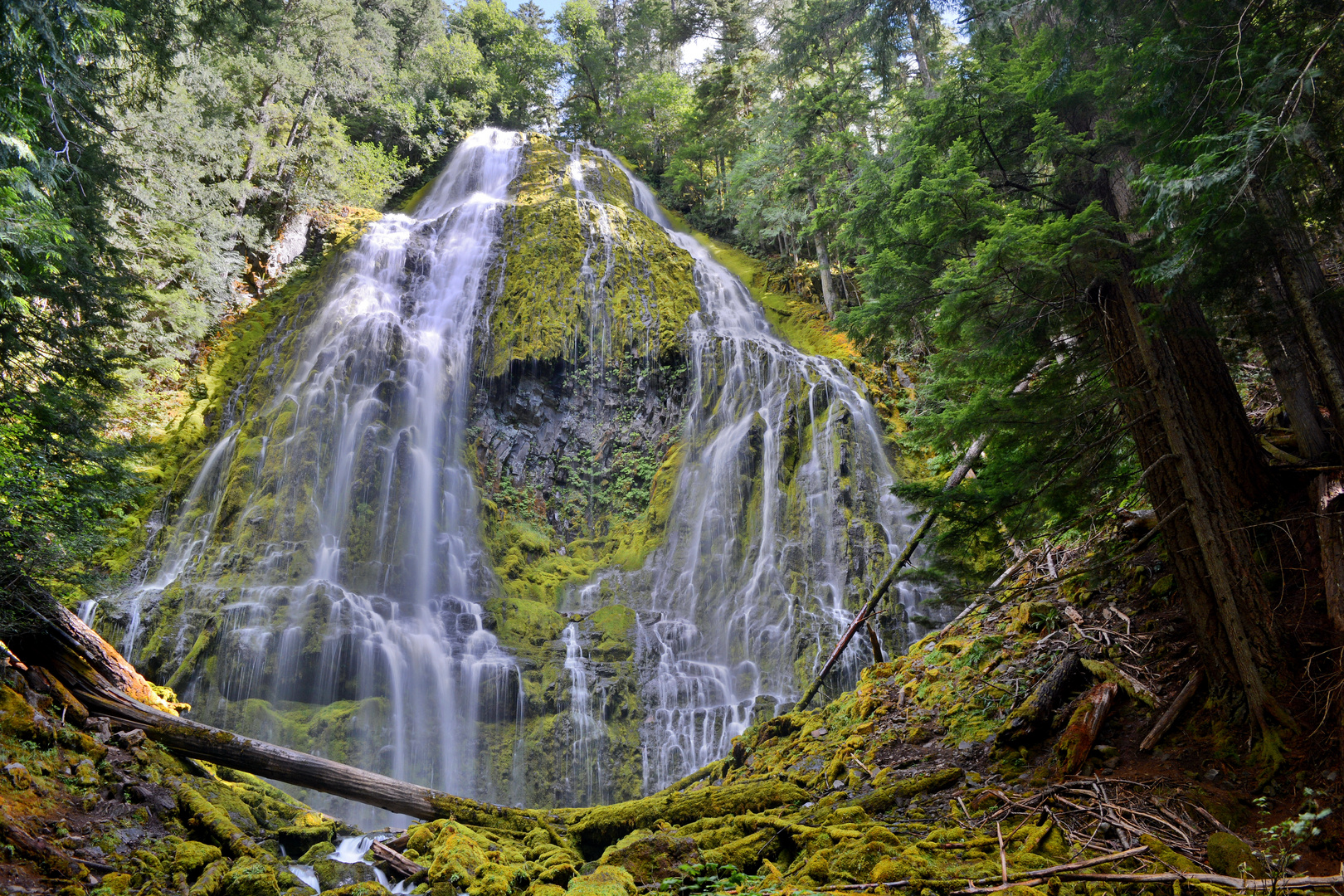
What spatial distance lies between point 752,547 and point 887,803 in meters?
8.82

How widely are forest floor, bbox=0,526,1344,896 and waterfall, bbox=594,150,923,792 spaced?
460 cm

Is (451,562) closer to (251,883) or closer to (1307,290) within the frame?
(251,883)

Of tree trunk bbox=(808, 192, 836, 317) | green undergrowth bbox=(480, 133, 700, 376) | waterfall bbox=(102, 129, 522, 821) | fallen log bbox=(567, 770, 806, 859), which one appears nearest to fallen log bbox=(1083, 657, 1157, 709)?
fallen log bbox=(567, 770, 806, 859)

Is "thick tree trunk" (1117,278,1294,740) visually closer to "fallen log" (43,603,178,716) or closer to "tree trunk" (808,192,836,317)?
"fallen log" (43,603,178,716)

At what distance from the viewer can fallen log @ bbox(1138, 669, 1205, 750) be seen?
354cm

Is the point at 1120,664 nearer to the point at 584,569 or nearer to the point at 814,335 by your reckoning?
the point at 584,569

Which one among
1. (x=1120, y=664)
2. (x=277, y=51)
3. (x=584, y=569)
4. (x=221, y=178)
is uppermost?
(x=277, y=51)

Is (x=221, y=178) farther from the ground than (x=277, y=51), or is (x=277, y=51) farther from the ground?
(x=277, y=51)

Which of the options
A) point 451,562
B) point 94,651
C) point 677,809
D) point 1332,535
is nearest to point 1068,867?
point 1332,535

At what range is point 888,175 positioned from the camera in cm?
605

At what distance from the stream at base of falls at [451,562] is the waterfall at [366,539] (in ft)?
0.14

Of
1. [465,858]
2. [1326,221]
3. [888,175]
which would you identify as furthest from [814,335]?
[465,858]

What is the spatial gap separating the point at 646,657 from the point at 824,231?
41.9 feet

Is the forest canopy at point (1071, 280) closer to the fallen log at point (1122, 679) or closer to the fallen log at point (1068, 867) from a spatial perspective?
the fallen log at point (1122, 679)
